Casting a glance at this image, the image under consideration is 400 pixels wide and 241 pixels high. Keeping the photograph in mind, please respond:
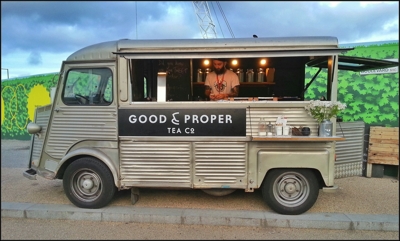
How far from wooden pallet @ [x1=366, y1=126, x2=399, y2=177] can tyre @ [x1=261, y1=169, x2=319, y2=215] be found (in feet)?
9.61

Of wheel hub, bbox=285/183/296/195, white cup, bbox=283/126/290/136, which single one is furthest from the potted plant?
wheel hub, bbox=285/183/296/195

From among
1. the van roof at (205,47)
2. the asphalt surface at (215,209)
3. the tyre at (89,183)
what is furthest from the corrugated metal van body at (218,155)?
the van roof at (205,47)

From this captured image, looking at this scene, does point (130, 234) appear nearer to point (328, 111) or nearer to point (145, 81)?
point (145, 81)

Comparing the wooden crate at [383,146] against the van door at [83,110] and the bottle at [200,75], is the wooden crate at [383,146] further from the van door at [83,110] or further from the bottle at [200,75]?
the van door at [83,110]

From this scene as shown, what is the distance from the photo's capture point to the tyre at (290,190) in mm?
4117

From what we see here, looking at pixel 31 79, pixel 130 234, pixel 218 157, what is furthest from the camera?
pixel 31 79

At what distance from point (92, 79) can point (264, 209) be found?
3.28 m

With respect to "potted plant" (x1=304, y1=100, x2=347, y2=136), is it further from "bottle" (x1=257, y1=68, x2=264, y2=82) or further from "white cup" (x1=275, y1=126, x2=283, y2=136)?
"bottle" (x1=257, y1=68, x2=264, y2=82)

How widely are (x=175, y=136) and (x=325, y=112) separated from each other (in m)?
2.14

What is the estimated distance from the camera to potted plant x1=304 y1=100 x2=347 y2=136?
3.96 m

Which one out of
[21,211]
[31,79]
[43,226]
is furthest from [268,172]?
[31,79]

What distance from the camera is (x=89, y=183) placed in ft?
14.3

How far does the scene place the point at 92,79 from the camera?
4.34 m

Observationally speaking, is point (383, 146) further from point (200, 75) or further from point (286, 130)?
point (200, 75)
